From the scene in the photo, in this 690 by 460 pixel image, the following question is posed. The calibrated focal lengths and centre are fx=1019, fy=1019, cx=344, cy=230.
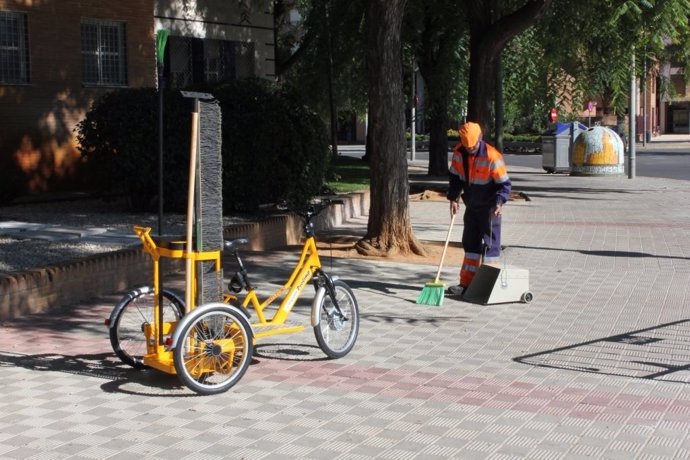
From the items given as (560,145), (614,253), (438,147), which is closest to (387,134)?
(614,253)

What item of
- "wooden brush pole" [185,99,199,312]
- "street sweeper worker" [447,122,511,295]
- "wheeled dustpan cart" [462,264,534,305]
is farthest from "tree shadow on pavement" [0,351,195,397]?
"street sweeper worker" [447,122,511,295]

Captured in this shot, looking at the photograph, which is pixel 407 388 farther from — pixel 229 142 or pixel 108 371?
pixel 229 142

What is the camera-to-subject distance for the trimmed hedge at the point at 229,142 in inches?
568

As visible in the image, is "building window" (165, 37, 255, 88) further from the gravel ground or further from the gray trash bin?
the gray trash bin

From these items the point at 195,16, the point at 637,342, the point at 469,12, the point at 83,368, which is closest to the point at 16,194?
the point at 195,16

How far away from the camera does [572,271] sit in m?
11.6

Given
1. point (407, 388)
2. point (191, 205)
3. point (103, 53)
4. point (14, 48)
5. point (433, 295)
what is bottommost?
point (407, 388)

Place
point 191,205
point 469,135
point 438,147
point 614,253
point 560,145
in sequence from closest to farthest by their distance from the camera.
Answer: point 191,205 < point 469,135 < point 614,253 < point 438,147 < point 560,145

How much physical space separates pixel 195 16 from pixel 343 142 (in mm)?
51013

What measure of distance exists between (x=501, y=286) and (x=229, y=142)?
6.16 meters

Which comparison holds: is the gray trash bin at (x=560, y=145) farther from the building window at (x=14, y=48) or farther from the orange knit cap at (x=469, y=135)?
the orange knit cap at (x=469, y=135)

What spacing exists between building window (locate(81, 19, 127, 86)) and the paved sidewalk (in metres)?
9.71

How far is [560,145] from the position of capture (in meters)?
31.2


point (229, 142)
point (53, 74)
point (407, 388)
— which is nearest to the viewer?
point (407, 388)
